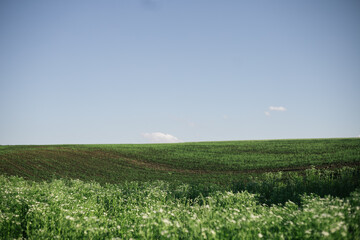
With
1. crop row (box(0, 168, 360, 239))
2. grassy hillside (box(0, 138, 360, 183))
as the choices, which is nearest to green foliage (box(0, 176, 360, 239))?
crop row (box(0, 168, 360, 239))

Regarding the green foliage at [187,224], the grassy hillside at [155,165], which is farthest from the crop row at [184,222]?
the grassy hillside at [155,165]

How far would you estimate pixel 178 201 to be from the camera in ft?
33.7

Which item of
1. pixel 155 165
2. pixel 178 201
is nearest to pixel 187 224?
pixel 178 201

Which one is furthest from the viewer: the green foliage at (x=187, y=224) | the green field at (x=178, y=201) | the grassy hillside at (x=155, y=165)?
the grassy hillside at (x=155, y=165)

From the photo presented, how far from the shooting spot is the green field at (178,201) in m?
5.46

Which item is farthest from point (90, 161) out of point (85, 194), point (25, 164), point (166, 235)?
point (166, 235)

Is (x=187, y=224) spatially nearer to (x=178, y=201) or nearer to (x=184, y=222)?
(x=184, y=222)

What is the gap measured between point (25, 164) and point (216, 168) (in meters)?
24.7

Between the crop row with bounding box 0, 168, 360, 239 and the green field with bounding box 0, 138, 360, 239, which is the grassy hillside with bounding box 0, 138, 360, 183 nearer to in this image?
the green field with bounding box 0, 138, 360, 239

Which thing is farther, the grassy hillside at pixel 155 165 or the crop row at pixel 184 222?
the grassy hillside at pixel 155 165

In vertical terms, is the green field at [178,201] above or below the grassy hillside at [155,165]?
above

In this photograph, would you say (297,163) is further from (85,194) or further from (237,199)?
(85,194)

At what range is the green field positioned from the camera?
5465 mm

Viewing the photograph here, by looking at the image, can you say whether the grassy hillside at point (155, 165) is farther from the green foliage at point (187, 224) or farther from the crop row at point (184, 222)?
the green foliage at point (187, 224)
